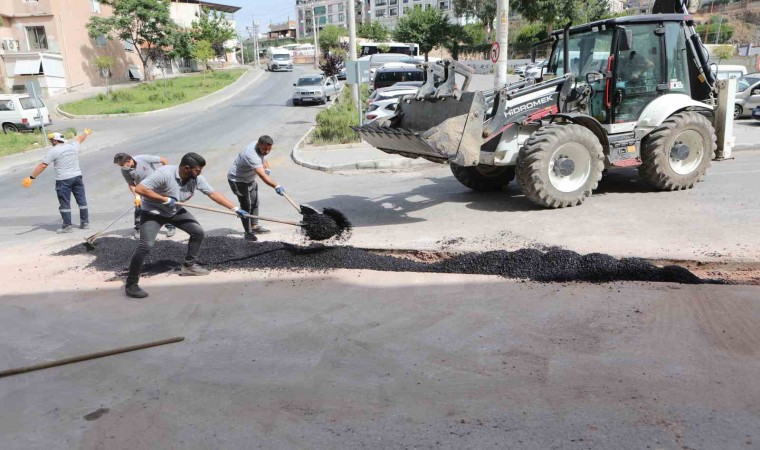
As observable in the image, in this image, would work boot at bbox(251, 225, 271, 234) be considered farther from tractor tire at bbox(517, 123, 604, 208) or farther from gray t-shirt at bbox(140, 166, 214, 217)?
tractor tire at bbox(517, 123, 604, 208)

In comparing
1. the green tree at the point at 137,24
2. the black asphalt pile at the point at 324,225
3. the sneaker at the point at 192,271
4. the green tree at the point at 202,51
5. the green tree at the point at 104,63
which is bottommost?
the sneaker at the point at 192,271

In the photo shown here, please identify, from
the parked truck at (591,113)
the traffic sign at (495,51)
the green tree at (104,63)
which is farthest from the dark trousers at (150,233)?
the green tree at (104,63)

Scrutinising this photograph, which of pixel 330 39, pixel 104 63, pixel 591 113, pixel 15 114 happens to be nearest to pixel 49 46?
pixel 104 63

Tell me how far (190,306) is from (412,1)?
127 m

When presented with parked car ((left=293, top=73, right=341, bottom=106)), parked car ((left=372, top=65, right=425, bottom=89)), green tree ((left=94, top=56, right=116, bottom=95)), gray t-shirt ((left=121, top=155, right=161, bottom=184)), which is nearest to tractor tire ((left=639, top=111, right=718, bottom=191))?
gray t-shirt ((left=121, top=155, right=161, bottom=184))

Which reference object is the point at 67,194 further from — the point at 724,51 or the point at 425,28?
the point at 425,28

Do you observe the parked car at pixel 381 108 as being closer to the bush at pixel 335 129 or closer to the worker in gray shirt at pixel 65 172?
the bush at pixel 335 129

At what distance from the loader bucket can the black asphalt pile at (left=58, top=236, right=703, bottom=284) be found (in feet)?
5.29

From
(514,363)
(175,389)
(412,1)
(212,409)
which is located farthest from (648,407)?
(412,1)

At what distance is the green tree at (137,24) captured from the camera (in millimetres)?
43281

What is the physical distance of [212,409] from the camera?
148 inches

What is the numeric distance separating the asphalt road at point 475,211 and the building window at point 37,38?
30.4 m

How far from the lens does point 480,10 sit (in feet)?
206

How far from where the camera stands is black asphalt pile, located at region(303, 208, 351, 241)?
23.8 ft
